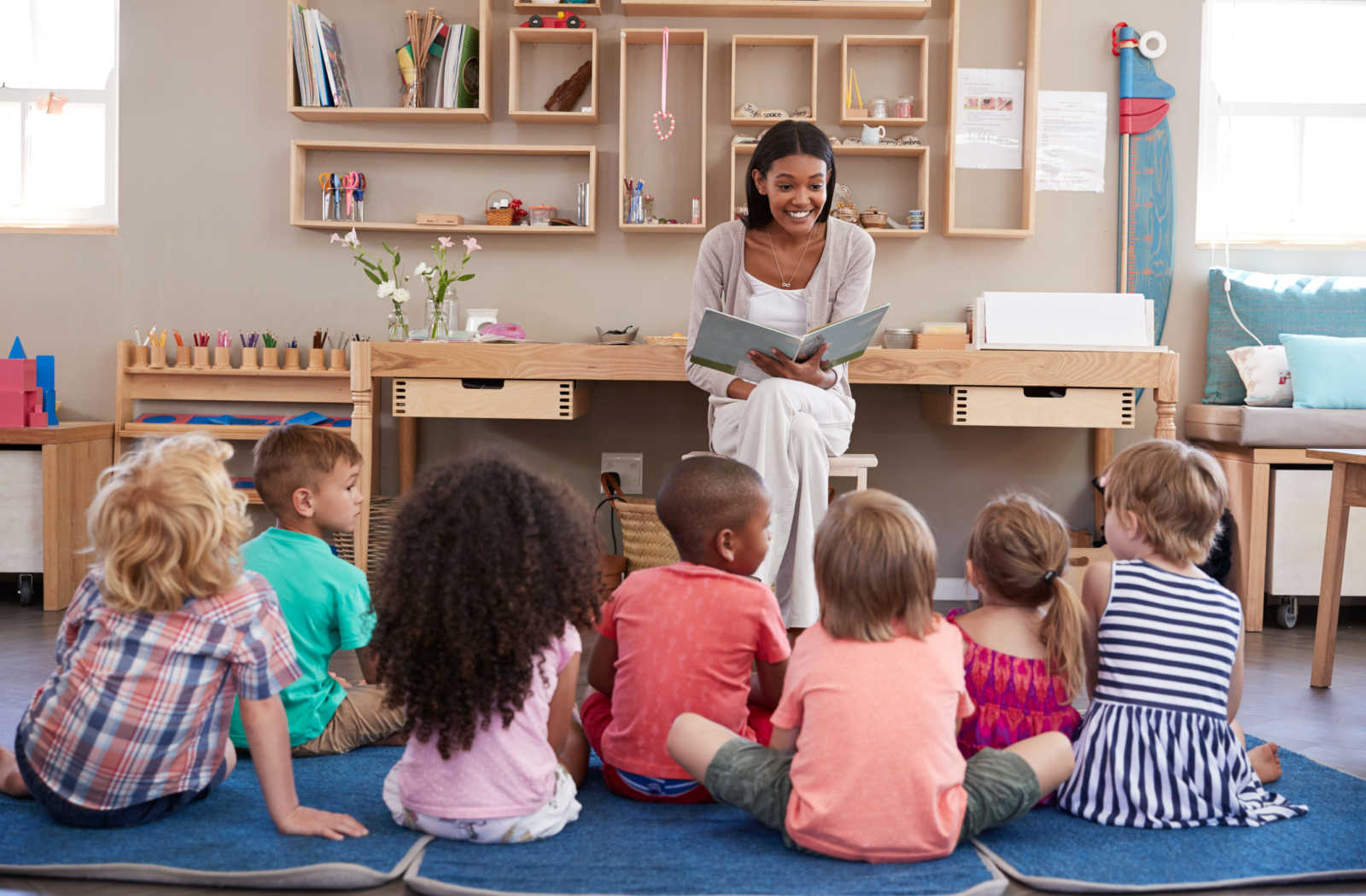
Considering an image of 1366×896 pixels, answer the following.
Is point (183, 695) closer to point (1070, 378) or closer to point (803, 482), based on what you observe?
point (803, 482)

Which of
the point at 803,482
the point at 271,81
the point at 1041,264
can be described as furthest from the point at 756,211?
the point at 271,81

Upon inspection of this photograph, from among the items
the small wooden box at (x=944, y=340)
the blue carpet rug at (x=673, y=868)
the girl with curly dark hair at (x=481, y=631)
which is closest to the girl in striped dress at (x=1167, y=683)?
the blue carpet rug at (x=673, y=868)

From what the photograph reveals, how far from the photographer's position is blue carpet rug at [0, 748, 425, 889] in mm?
1337

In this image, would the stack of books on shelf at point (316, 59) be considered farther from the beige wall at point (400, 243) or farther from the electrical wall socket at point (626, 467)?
the electrical wall socket at point (626, 467)

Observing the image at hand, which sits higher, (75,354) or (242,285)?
(242,285)

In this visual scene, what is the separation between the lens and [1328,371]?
3309 mm

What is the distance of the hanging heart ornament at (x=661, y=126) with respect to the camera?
3645mm

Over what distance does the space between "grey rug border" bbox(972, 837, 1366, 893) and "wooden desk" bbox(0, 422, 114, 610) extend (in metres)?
2.84

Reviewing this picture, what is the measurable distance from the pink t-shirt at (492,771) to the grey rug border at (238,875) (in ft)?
0.27

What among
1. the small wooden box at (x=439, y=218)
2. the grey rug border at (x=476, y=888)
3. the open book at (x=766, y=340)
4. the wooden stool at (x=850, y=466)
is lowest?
the grey rug border at (x=476, y=888)

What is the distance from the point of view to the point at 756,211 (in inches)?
115

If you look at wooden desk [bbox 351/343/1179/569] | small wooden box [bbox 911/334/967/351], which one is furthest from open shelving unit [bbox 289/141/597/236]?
small wooden box [bbox 911/334/967/351]

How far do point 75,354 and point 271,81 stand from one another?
3.70 feet

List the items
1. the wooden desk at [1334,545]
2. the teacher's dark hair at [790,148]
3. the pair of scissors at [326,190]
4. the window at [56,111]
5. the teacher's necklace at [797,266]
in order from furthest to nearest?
the window at [56,111], the pair of scissors at [326,190], the teacher's necklace at [797,266], the teacher's dark hair at [790,148], the wooden desk at [1334,545]
